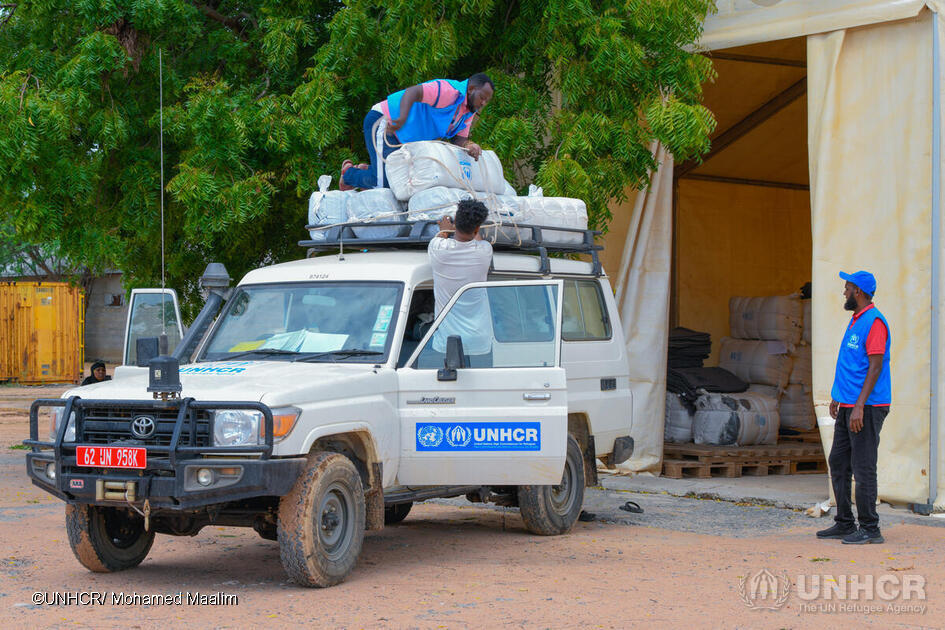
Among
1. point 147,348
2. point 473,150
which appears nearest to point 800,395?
point 473,150

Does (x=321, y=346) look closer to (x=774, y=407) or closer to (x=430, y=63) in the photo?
(x=430, y=63)

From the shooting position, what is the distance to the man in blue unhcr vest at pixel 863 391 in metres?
8.25

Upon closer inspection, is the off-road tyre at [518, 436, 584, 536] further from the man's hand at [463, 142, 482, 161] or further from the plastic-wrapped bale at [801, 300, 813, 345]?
the plastic-wrapped bale at [801, 300, 813, 345]

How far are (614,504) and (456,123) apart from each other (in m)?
3.89

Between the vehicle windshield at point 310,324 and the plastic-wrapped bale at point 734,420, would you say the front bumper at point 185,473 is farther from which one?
the plastic-wrapped bale at point 734,420

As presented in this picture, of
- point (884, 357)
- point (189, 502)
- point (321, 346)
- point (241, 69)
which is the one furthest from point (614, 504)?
point (241, 69)

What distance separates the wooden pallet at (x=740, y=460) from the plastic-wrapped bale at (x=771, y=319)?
1833 millimetres

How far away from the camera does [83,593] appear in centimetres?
677

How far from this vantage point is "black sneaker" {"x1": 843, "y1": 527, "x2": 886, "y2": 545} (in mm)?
8524

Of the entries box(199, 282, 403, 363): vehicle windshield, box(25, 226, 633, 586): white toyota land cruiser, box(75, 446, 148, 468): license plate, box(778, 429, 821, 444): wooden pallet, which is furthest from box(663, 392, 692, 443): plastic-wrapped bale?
box(75, 446, 148, 468): license plate

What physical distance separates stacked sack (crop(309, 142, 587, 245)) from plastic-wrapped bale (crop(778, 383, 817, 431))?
20.5 ft

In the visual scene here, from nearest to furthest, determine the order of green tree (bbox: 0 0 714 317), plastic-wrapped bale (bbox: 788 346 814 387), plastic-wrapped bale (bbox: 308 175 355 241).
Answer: plastic-wrapped bale (bbox: 308 175 355 241)
green tree (bbox: 0 0 714 317)
plastic-wrapped bale (bbox: 788 346 814 387)

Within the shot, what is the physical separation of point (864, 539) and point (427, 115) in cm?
469

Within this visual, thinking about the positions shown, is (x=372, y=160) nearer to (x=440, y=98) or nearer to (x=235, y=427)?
(x=440, y=98)
